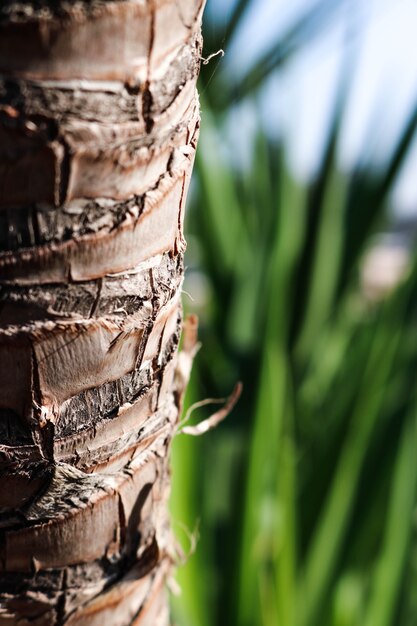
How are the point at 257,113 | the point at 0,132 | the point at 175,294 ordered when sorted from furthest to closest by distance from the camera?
the point at 257,113 → the point at 175,294 → the point at 0,132

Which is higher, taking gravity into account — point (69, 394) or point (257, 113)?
point (257, 113)

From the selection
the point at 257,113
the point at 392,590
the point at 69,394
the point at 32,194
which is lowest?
the point at 392,590

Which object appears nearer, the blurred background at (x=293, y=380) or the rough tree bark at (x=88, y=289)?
the rough tree bark at (x=88, y=289)

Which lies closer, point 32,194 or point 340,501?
point 32,194

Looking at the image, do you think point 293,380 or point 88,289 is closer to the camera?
point 88,289

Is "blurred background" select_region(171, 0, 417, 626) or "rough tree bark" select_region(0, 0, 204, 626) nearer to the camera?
"rough tree bark" select_region(0, 0, 204, 626)

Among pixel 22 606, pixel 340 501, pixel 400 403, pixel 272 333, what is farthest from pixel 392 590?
pixel 22 606

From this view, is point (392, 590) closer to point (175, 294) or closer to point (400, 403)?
point (400, 403)

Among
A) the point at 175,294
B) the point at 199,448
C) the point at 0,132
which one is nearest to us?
the point at 0,132
